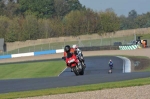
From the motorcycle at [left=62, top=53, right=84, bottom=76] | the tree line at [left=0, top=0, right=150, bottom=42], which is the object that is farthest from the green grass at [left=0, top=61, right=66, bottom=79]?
the tree line at [left=0, top=0, right=150, bottom=42]

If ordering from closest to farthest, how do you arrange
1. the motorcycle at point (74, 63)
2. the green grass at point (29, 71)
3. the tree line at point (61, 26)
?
the motorcycle at point (74, 63), the green grass at point (29, 71), the tree line at point (61, 26)

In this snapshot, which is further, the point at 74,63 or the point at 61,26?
the point at 61,26

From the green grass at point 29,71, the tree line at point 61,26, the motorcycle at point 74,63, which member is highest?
the tree line at point 61,26

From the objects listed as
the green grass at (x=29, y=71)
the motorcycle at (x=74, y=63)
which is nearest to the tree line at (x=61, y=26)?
the green grass at (x=29, y=71)

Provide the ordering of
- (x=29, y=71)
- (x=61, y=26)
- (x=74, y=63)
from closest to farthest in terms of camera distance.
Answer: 1. (x=74, y=63)
2. (x=29, y=71)
3. (x=61, y=26)

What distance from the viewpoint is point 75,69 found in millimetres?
23297

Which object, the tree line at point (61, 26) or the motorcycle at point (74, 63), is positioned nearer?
the motorcycle at point (74, 63)

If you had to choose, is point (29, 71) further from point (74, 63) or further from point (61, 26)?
point (61, 26)

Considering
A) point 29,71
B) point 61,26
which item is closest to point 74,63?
point 29,71

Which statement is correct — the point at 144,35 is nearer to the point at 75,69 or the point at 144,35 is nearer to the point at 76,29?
the point at 76,29

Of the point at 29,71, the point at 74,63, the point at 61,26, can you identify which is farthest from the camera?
the point at 61,26

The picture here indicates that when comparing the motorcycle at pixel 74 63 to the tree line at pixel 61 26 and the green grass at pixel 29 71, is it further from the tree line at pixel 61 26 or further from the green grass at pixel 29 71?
the tree line at pixel 61 26

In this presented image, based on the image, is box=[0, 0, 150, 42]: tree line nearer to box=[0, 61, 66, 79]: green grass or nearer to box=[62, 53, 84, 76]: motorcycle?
box=[0, 61, 66, 79]: green grass

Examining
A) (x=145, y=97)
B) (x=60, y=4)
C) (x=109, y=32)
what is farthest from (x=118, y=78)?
(x=60, y=4)
